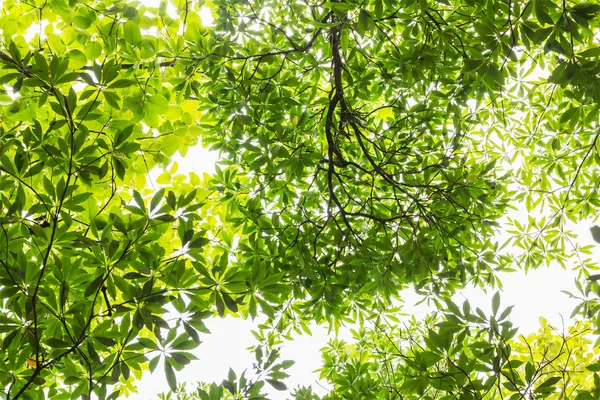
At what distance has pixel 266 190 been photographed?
137 inches

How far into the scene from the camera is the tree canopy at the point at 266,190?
1.52 metres

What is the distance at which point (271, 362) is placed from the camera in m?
1.67

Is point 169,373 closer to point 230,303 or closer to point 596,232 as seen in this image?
point 230,303

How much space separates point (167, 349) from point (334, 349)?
2717mm

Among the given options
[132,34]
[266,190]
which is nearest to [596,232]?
[132,34]

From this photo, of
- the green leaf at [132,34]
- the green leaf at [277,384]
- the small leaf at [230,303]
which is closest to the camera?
the small leaf at [230,303]

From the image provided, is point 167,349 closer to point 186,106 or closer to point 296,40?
point 186,106

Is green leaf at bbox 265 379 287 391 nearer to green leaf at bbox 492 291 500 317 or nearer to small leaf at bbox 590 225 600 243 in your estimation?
green leaf at bbox 492 291 500 317

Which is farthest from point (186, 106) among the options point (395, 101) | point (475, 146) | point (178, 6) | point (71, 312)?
point (475, 146)

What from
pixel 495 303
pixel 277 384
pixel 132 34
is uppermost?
pixel 132 34

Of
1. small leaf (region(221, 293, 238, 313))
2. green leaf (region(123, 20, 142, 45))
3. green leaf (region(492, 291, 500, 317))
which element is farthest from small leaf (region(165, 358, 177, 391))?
green leaf (region(123, 20, 142, 45))

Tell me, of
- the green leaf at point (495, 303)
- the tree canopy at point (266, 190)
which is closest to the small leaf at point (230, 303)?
the tree canopy at point (266, 190)

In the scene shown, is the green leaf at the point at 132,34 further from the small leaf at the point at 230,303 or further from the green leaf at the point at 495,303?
the green leaf at the point at 495,303

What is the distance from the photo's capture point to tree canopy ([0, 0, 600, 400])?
1.52m
